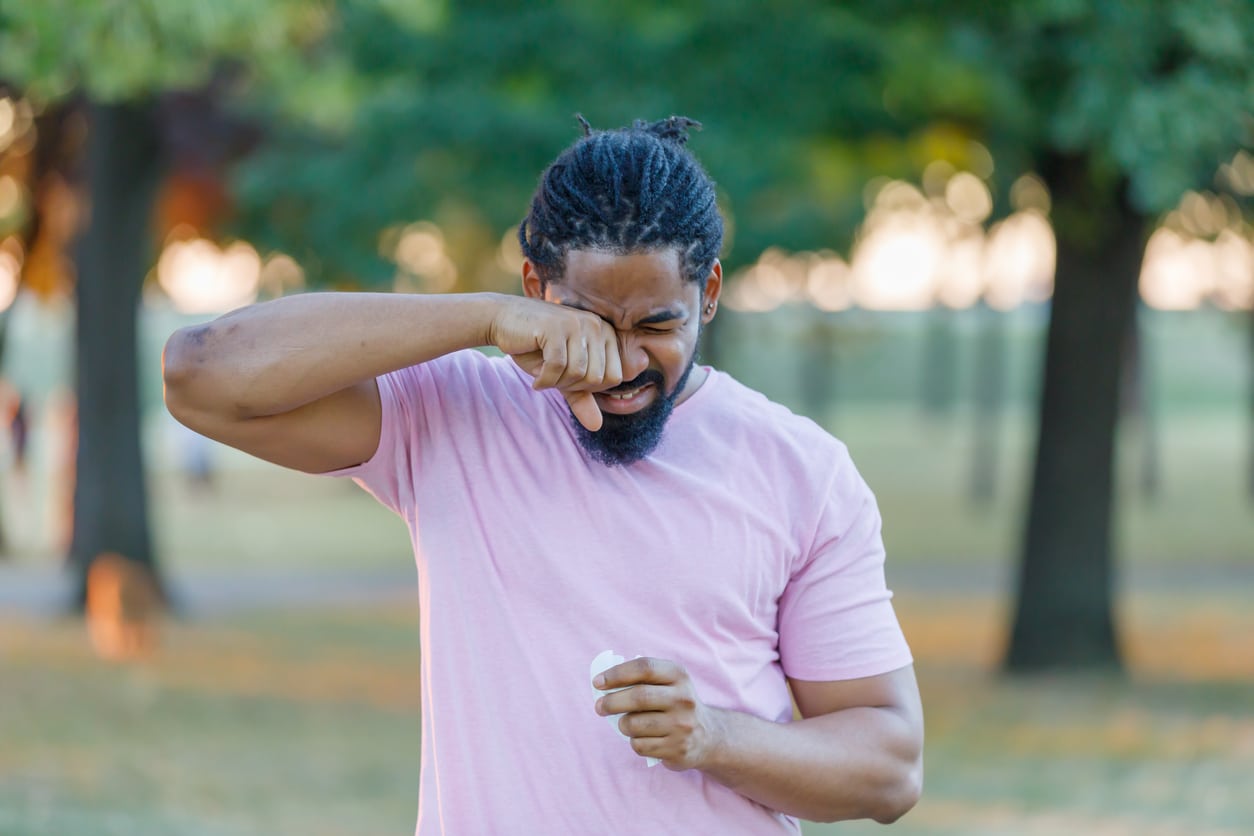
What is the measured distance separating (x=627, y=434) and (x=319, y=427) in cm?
42

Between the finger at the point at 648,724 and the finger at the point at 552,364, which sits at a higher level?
the finger at the point at 552,364

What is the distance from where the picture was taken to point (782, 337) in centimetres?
4222

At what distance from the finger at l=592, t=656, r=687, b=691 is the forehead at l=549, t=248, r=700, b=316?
0.47 m

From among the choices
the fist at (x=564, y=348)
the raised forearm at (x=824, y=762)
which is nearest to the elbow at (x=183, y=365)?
the fist at (x=564, y=348)

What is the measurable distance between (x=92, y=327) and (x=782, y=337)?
3013 centimetres

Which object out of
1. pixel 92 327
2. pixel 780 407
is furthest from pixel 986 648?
pixel 780 407

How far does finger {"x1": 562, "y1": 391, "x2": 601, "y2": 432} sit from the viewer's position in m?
2.04

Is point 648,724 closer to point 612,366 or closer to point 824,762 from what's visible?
point 824,762

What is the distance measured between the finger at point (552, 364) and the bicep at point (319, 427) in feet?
0.92

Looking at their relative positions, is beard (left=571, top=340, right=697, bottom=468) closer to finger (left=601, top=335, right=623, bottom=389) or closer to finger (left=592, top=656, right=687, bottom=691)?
finger (left=601, top=335, right=623, bottom=389)

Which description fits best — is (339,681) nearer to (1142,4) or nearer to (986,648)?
(986,648)

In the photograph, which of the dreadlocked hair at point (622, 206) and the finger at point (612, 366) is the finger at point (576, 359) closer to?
the finger at point (612, 366)

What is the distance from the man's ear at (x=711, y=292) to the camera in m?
2.24

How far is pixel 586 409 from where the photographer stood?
2.04 meters
